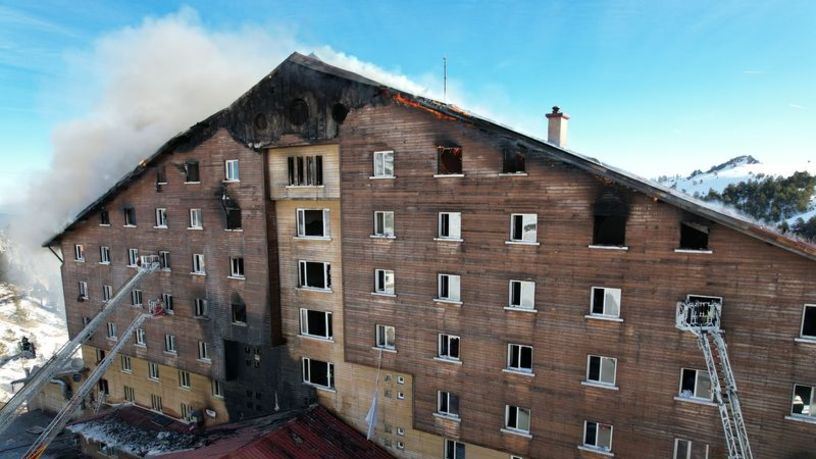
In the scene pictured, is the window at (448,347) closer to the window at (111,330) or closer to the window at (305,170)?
the window at (305,170)

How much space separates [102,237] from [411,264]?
998 inches

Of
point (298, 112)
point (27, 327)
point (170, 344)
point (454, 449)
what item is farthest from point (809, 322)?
point (27, 327)

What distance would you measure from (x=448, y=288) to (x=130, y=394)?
2790cm

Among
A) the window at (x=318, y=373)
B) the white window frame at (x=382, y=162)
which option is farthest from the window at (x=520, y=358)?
the window at (x=318, y=373)

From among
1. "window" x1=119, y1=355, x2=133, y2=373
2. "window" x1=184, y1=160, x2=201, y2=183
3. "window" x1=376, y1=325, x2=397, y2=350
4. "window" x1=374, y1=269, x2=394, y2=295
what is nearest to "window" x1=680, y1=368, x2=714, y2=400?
"window" x1=376, y1=325, x2=397, y2=350

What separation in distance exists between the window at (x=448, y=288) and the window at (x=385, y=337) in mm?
3238

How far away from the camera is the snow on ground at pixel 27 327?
5997cm

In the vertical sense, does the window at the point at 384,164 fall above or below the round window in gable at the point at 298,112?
below

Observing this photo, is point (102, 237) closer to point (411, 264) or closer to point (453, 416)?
point (411, 264)

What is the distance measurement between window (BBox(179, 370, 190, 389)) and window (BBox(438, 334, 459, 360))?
18.7 m

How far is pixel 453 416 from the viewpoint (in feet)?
62.8

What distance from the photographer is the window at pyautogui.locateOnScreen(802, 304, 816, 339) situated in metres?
13.2

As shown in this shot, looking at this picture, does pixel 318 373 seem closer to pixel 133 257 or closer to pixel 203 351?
pixel 203 351

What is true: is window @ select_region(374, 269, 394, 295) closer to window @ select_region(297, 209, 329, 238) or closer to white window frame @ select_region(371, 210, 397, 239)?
white window frame @ select_region(371, 210, 397, 239)
